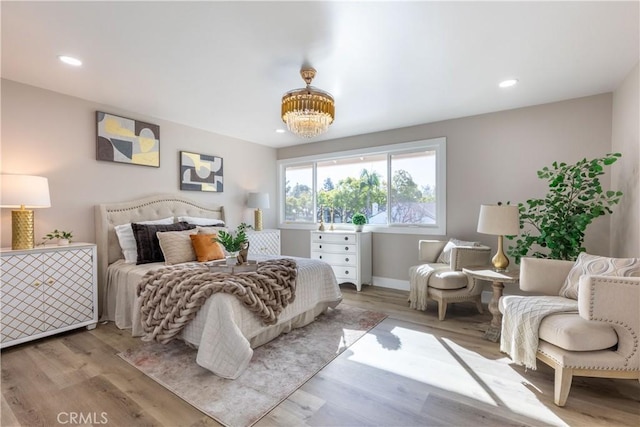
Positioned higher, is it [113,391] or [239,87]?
[239,87]

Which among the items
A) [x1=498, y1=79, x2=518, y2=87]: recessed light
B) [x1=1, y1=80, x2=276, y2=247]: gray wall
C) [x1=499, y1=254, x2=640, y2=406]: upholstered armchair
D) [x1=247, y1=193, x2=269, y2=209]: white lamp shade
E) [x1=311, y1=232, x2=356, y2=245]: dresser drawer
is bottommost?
[x1=499, y1=254, x2=640, y2=406]: upholstered armchair

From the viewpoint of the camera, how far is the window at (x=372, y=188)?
4133 mm

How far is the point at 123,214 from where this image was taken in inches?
133

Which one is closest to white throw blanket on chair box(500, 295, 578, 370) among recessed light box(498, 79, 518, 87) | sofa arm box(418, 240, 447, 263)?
sofa arm box(418, 240, 447, 263)

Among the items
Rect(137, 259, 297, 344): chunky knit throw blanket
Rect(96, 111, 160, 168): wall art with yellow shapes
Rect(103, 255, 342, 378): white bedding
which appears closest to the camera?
Rect(103, 255, 342, 378): white bedding

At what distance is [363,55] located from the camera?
231 cm

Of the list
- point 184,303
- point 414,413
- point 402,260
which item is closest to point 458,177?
point 402,260

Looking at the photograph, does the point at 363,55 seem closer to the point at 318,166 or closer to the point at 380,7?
the point at 380,7

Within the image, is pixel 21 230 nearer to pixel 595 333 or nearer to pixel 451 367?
pixel 451 367

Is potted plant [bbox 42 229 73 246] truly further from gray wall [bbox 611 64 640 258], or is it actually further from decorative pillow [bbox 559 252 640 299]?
gray wall [bbox 611 64 640 258]

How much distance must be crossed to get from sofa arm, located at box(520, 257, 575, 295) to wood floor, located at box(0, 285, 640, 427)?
0.62 meters

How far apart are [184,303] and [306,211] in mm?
3387

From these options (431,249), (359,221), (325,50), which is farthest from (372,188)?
(325,50)

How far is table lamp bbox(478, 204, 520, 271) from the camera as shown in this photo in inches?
106
